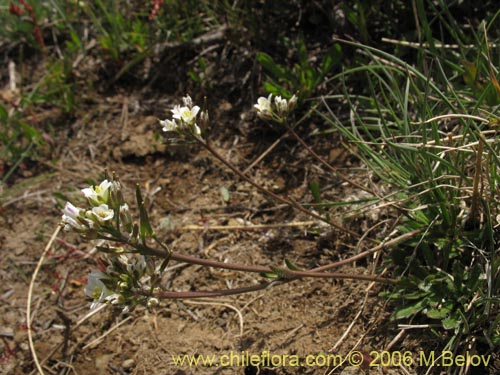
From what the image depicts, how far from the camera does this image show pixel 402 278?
2.07 meters

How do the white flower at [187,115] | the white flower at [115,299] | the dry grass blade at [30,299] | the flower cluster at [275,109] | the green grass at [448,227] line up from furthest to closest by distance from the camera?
1. the dry grass blade at [30,299]
2. the flower cluster at [275,109]
3. the white flower at [187,115]
4. the green grass at [448,227]
5. the white flower at [115,299]

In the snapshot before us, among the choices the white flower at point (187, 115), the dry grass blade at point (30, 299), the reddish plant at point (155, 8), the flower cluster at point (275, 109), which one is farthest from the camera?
the reddish plant at point (155, 8)

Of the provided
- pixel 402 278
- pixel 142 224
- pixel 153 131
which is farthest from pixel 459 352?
pixel 153 131

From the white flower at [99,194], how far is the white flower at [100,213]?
7cm

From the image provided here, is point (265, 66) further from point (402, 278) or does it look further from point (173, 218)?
point (402, 278)

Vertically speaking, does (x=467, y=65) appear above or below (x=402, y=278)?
above

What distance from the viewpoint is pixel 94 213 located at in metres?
1.69

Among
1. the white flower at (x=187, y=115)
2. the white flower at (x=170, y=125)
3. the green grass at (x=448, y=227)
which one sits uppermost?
the white flower at (x=187, y=115)

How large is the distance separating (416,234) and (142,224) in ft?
3.54

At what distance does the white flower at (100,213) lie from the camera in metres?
1.68

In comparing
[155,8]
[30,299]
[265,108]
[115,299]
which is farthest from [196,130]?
[155,8]

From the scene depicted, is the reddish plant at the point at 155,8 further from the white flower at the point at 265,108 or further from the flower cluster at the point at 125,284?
the flower cluster at the point at 125,284

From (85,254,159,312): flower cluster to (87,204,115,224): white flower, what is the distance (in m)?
0.14

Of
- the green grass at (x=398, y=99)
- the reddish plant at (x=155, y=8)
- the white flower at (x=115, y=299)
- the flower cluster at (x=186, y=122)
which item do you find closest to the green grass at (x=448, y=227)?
the green grass at (x=398, y=99)
